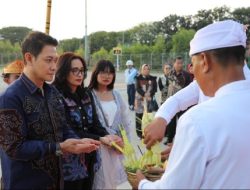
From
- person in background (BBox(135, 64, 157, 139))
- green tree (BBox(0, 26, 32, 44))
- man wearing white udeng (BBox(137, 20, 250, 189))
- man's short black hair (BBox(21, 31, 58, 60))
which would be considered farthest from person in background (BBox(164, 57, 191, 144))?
green tree (BBox(0, 26, 32, 44))

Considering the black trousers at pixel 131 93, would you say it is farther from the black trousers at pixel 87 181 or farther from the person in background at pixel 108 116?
the black trousers at pixel 87 181

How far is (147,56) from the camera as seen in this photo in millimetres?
46688

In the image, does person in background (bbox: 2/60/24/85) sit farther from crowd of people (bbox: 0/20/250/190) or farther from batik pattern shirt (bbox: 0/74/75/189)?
batik pattern shirt (bbox: 0/74/75/189)

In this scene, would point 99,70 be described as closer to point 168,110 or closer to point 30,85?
point 30,85

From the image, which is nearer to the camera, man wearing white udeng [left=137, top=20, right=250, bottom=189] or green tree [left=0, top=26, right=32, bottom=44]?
man wearing white udeng [left=137, top=20, right=250, bottom=189]

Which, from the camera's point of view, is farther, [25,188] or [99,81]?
[99,81]

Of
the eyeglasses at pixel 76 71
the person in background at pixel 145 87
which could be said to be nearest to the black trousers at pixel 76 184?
the eyeglasses at pixel 76 71

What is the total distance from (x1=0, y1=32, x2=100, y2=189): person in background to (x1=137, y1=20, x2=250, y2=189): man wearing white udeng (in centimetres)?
107

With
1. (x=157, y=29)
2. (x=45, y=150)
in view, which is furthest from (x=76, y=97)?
(x=157, y=29)

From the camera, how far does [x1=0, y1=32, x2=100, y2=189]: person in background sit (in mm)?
2400

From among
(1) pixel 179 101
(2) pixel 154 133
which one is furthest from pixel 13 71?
(2) pixel 154 133

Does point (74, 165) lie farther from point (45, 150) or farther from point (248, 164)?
point (248, 164)

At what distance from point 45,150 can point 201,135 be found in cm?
133

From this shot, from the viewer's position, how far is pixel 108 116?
14.6ft
